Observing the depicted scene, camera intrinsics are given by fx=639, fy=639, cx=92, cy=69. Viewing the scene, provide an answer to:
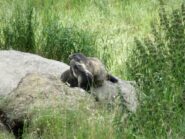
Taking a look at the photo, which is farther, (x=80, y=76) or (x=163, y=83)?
(x=80, y=76)

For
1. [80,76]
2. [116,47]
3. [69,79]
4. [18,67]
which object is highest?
[80,76]

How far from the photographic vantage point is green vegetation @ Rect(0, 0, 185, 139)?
5.36 m

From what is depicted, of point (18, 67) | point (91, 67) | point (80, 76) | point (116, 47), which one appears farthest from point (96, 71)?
point (116, 47)

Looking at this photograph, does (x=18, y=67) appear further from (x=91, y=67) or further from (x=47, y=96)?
(x=47, y=96)

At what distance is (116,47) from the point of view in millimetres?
9508

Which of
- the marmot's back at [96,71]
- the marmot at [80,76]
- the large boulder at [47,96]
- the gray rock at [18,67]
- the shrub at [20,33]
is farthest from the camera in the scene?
the shrub at [20,33]

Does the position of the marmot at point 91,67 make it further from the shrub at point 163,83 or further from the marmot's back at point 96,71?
the shrub at point 163,83

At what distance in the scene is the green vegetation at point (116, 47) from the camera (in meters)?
5.36

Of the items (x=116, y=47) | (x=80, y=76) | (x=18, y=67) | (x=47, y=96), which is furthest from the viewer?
(x=116, y=47)

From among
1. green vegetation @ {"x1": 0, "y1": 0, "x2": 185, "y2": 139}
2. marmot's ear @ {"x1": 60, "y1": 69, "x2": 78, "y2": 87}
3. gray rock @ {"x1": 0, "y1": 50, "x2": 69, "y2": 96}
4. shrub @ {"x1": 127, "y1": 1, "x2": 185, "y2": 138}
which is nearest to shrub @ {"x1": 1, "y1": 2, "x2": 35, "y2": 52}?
green vegetation @ {"x1": 0, "y1": 0, "x2": 185, "y2": 139}

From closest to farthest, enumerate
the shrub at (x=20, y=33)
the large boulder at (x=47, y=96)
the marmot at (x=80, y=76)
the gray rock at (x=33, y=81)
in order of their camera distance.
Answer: the large boulder at (x=47, y=96) < the gray rock at (x=33, y=81) < the marmot at (x=80, y=76) < the shrub at (x=20, y=33)

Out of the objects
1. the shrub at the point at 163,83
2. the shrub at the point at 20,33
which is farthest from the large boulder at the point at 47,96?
the shrub at the point at 20,33

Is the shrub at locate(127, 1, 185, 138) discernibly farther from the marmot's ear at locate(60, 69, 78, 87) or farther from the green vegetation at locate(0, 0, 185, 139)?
the marmot's ear at locate(60, 69, 78, 87)

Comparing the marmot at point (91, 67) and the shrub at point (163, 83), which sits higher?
the shrub at point (163, 83)
